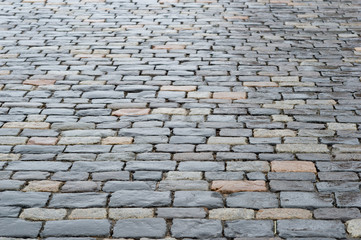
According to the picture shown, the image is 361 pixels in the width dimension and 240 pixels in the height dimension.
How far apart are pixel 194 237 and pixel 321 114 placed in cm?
229

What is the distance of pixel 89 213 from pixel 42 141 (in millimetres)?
1260

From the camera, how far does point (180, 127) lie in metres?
5.13

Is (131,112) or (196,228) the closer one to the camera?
(196,228)

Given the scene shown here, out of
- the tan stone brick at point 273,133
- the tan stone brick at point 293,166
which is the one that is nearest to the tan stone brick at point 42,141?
the tan stone brick at point 273,133

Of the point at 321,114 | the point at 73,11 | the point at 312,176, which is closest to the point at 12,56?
the point at 73,11

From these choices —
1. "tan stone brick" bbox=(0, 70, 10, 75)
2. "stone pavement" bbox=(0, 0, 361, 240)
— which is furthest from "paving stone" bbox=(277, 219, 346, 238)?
"tan stone brick" bbox=(0, 70, 10, 75)

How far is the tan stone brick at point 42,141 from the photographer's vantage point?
15.9ft

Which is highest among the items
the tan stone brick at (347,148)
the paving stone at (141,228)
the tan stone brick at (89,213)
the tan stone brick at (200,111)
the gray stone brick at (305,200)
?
the paving stone at (141,228)

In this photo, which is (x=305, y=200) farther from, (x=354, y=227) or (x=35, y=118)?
(x=35, y=118)

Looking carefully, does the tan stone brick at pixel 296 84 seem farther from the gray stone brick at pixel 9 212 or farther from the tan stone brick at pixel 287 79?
the gray stone brick at pixel 9 212

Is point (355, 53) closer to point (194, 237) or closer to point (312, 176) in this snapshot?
point (312, 176)

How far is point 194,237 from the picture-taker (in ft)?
11.6

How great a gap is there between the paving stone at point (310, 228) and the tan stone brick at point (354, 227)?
0.04 metres

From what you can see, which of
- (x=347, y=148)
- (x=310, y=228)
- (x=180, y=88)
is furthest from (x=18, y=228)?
(x=180, y=88)
